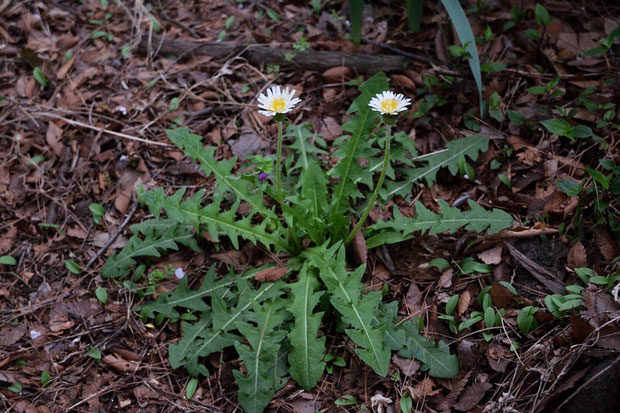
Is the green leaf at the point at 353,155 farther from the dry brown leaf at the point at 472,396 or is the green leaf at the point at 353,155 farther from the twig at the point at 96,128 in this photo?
the twig at the point at 96,128

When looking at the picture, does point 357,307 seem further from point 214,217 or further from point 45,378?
point 45,378

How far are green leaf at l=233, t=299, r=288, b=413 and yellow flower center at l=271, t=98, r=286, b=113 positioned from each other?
2.87ft

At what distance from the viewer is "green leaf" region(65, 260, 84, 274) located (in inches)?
102

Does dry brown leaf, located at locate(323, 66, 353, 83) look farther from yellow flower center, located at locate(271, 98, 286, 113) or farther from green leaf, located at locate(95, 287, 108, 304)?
green leaf, located at locate(95, 287, 108, 304)

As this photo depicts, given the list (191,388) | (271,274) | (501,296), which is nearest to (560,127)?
(501,296)

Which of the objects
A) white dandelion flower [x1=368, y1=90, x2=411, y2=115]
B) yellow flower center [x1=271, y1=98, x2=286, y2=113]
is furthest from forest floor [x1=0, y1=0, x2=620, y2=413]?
yellow flower center [x1=271, y1=98, x2=286, y2=113]

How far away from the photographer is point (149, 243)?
8.25 ft

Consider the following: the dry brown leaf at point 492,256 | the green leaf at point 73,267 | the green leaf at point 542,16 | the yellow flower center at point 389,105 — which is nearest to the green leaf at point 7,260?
the green leaf at point 73,267

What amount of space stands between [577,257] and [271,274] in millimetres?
1379

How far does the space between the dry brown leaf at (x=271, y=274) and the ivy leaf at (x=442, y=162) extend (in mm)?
680

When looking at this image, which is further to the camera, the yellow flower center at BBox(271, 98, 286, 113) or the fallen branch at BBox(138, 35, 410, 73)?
the fallen branch at BBox(138, 35, 410, 73)

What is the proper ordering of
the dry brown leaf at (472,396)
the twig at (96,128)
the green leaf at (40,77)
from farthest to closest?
the green leaf at (40,77), the twig at (96,128), the dry brown leaf at (472,396)

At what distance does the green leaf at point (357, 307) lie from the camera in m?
1.88

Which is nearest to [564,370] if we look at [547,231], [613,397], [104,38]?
[613,397]
